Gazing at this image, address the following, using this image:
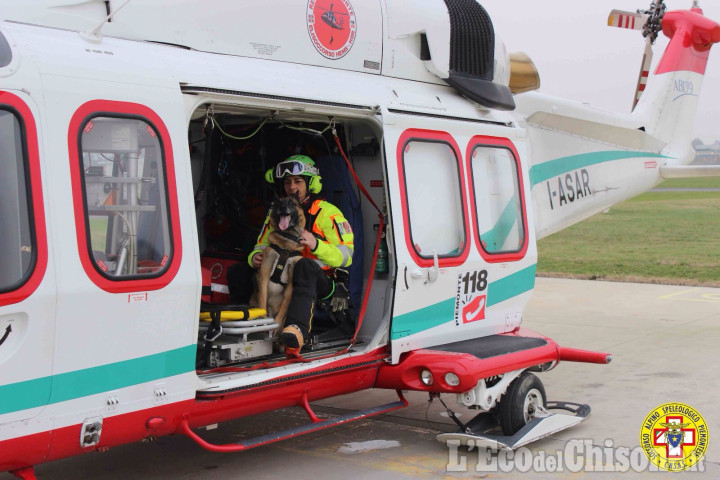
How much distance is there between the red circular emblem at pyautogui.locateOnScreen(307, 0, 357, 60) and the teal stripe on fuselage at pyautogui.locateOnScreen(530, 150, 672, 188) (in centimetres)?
257

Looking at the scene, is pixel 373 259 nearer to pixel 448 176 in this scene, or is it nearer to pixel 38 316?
pixel 448 176

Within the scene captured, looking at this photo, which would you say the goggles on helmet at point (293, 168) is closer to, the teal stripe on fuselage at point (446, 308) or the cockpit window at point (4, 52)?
the teal stripe on fuselage at point (446, 308)

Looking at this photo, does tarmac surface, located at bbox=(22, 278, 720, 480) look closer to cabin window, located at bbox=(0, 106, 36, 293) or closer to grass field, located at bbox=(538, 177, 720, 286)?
cabin window, located at bbox=(0, 106, 36, 293)

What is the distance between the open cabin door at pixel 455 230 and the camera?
5832mm

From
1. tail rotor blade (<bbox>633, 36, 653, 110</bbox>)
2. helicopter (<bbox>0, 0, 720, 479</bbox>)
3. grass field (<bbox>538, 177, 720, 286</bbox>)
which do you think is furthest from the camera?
grass field (<bbox>538, 177, 720, 286</bbox>)

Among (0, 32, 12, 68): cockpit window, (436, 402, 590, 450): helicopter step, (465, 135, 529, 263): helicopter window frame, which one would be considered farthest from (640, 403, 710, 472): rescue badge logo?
(0, 32, 12, 68): cockpit window

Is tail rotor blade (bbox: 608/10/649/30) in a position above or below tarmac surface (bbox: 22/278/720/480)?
above

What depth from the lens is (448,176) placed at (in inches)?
246

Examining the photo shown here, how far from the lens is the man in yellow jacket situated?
5660mm

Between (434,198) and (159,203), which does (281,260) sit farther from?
(159,203)

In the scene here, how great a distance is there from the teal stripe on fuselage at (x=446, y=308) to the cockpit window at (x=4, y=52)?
288cm

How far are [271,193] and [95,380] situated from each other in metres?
2.66

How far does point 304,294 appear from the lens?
561 cm

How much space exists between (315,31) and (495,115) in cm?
172
